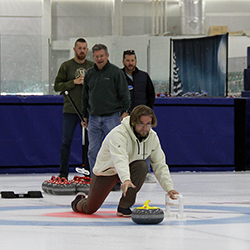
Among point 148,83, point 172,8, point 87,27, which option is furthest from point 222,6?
point 148,83

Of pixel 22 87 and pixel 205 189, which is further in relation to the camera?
pixel 22 87

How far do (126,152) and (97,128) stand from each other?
160cm

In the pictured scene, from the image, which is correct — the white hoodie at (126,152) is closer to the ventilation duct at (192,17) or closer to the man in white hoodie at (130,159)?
the man in white hoodie at (130,159)

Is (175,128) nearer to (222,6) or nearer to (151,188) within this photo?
(151,188)

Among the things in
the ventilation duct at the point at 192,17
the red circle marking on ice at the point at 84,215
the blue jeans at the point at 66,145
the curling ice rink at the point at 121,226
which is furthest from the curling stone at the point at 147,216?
the ventilation duct at the point at 192,17

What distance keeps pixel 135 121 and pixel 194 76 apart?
563 centimetres

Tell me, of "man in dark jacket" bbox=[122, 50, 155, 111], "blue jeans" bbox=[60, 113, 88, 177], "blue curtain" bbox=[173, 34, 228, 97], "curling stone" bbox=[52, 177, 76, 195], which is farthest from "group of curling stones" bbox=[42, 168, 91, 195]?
"blue curtain" bbox=[173, 34, 228, 97]

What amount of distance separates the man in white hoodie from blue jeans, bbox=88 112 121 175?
130 centimetres

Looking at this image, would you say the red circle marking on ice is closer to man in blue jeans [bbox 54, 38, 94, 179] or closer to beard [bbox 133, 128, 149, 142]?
beard [bbox 133, 128, 149, 142]

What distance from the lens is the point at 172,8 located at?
15.6 meters

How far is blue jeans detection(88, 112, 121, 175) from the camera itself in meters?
4.28

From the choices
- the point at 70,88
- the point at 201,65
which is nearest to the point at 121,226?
the point at 70,88

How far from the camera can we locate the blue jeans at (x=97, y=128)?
428 centimetres

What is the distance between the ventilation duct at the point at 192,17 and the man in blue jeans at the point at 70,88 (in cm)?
1047
